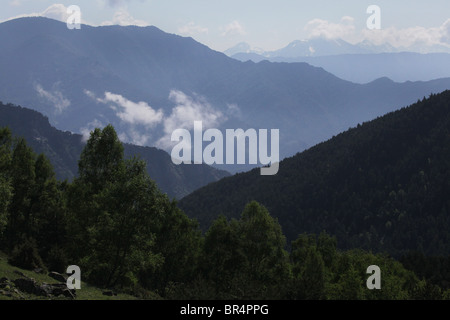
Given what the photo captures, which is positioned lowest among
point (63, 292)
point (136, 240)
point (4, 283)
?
point (63, 292)

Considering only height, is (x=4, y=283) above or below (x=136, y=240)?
below

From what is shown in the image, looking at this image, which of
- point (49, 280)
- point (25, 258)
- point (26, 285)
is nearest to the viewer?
point (26, 285)

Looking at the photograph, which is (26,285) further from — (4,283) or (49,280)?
(49,280)

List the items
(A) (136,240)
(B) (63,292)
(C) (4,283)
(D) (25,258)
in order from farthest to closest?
1. (A) (136,240)
2. (D) (25,258)
3. (B) (63,292)
4. (C) (4,283)

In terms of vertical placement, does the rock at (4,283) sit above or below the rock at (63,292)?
above

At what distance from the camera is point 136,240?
1677 inches

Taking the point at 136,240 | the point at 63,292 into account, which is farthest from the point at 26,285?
the point at 136,240

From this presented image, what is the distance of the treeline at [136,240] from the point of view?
42.5 metres

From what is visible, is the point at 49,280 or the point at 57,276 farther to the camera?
the point at 57,276

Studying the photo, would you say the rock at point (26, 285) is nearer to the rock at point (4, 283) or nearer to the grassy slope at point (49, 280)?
the rock at point (4, 283)

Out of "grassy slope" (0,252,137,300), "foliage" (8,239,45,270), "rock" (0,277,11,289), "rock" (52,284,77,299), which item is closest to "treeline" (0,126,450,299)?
"foliage" (8,239,45,270)

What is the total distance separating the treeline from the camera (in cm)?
4247

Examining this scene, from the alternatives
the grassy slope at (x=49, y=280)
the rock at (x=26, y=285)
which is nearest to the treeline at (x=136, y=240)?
the grassy slope at (x=49, y=280)
